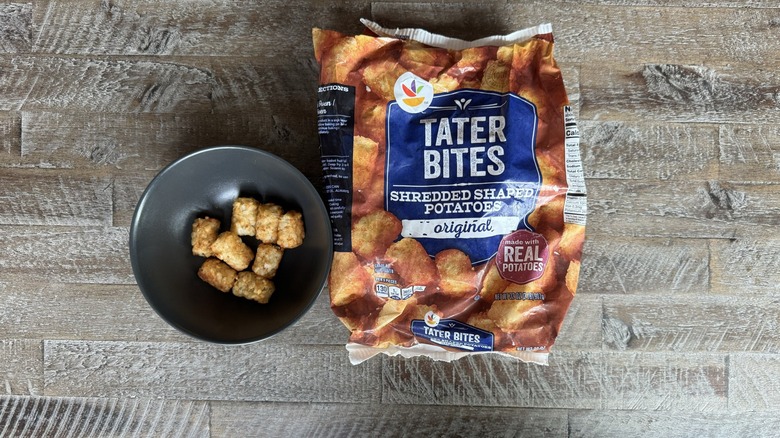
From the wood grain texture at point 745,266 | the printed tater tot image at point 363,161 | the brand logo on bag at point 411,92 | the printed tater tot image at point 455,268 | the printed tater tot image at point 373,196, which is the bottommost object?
the wood grain texture at point 745,266

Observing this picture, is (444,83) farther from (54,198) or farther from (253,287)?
(54,198)

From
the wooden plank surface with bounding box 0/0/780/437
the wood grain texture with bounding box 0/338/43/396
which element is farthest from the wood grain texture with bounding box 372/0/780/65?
the wood grain texture with bounding box 0/338/43/396

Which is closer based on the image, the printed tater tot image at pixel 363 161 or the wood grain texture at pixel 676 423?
the printed tater tot image at pixel 363 161

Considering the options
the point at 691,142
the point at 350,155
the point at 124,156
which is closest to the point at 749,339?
the point at 691,142

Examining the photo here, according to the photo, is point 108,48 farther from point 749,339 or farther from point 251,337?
point 749,339

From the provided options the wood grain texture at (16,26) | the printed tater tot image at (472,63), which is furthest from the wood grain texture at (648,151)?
the wood grain texture at (16,26)

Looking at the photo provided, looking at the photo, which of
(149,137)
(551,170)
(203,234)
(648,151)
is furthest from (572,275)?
(149,137)

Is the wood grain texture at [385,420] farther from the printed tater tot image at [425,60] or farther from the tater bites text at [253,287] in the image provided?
the printed tater tot image at [425,60]
